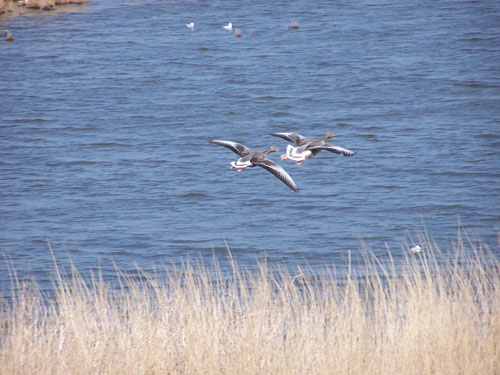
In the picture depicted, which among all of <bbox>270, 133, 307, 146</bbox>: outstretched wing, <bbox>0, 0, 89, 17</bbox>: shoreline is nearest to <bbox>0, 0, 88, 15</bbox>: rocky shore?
<bbox>0, 0, 89, 17</bbox>: shoreline

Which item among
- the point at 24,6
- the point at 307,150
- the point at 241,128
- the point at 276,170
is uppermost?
the point at 24,6

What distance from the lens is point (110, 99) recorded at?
1051 inches

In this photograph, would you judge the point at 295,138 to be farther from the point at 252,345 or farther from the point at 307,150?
the point at 252,345

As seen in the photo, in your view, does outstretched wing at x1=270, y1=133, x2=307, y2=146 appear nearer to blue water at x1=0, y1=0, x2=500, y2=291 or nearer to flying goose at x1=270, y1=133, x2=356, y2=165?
flying goose at x1=270, y1=133, x2=356, y2=165

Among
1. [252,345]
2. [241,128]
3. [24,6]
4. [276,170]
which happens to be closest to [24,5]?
[24,6]

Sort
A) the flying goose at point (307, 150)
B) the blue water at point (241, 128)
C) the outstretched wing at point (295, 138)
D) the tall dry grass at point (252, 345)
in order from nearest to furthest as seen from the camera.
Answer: the tall dry grass at point (252, 345)
the flying goose at point (307, 150)
the outstretched wing at point (295, 138)
the blue water at point (241, 128)

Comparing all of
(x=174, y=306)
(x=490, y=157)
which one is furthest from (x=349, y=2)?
(x=174, y=306)

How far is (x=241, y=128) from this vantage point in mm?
22797

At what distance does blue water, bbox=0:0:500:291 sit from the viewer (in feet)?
51.6

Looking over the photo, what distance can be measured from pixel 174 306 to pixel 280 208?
9819mm

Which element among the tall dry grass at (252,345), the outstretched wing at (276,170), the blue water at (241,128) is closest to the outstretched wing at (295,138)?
the outstretched wing at (276,170)

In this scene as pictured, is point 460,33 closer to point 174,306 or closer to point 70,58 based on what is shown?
point 70,58

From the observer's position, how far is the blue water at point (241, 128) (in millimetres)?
15734

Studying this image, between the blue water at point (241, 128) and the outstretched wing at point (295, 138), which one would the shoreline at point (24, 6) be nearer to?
the blue water at point (241, 128)
